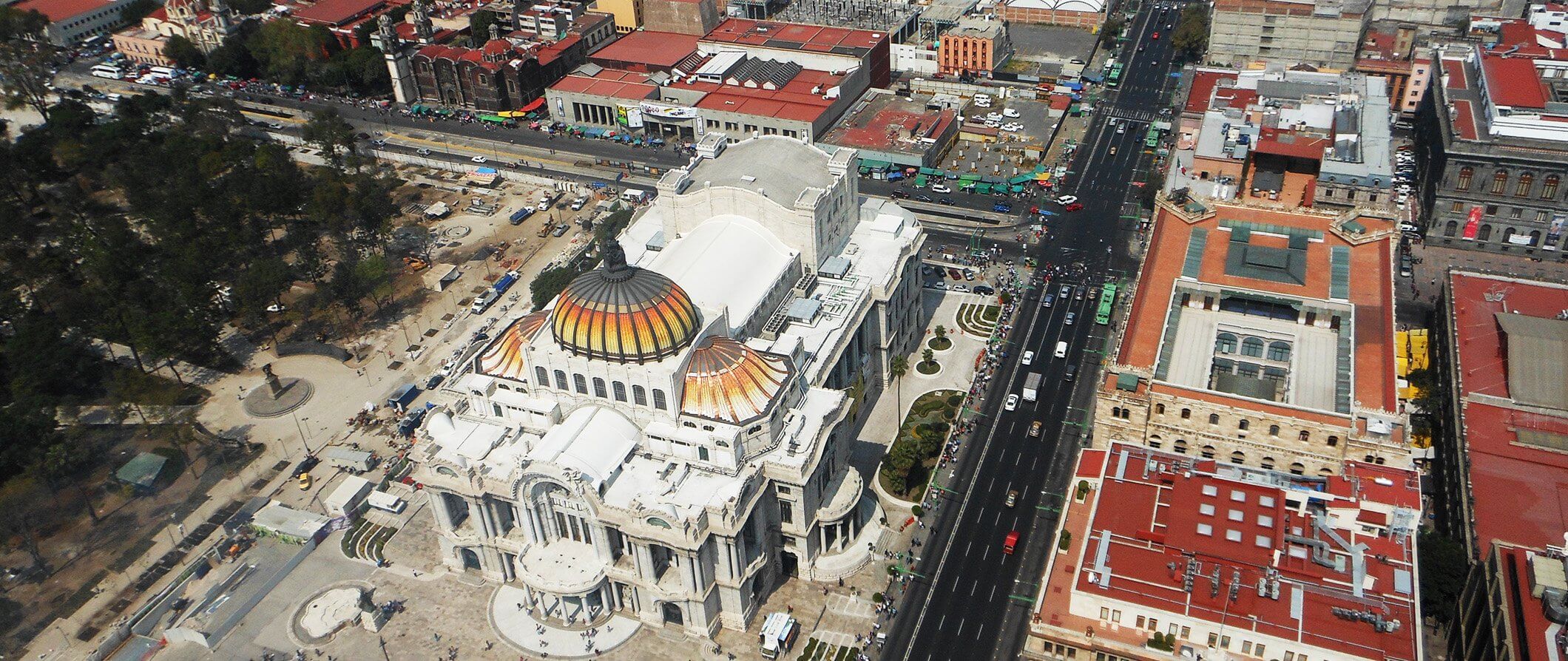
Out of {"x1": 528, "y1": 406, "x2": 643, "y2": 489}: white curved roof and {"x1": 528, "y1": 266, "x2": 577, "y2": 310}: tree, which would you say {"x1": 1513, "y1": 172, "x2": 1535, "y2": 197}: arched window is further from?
{"x1": 528, "y1": 266, "x2": 577, "y2": 310}: tree

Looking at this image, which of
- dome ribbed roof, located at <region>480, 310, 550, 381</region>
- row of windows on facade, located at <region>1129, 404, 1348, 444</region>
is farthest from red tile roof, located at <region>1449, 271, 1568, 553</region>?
dome ribbed roof, located at <region>480, 310, 550, 381</region>

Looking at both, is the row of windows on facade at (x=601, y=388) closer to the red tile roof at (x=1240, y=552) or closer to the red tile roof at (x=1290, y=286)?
the red tile roof at (x=1240, y=552)

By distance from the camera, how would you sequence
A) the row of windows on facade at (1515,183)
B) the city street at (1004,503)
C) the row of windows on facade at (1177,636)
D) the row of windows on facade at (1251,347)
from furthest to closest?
the row of windows on facade at (1515,183)
the row of windows on facade at (1251,347)
the city street at (1004,503)
the row of windows on facade at (1177,636)

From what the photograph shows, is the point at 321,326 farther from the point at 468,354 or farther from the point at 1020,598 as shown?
the point at 1020,598

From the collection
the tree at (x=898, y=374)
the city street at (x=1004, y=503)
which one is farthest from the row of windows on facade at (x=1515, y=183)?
the tree at (x=898, y=374)

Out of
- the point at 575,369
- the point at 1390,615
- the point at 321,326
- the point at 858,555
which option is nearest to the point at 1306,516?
the point at 1390,615

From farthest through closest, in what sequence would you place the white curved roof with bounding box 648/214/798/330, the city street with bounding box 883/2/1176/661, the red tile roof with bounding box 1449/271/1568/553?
1. the white curved roof with bounding box 648/214/798/330
2. the city street with bounding box 883/2/1176/661
3. the red tile roof with bounding box 1449/271/1568/553

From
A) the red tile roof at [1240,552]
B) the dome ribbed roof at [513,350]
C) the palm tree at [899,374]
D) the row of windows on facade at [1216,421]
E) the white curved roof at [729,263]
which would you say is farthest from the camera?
the palm tree at [899,374]
